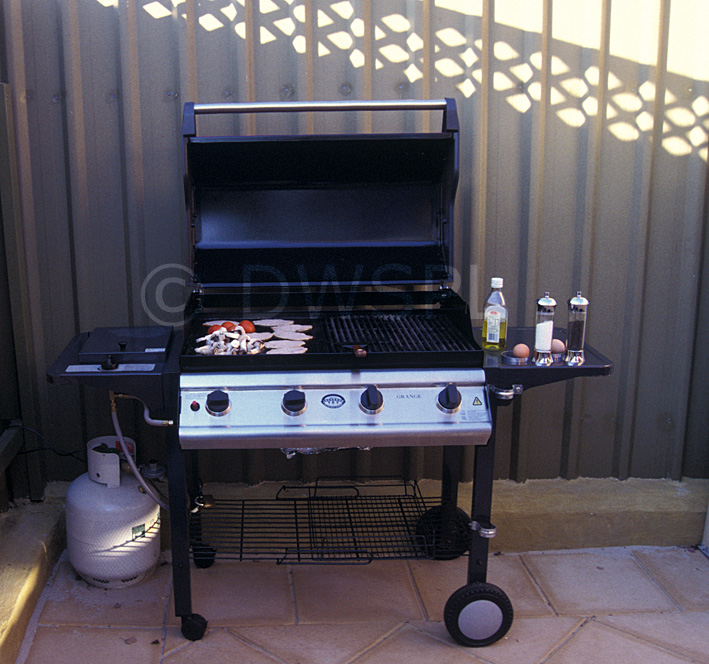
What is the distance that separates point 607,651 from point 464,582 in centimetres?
63

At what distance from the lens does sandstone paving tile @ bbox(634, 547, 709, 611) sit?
287 cm

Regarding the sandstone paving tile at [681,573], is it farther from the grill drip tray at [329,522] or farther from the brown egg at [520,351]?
the brown egg at [520,351]

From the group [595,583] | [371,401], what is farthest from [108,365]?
[595,583]

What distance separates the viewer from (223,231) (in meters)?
2.78

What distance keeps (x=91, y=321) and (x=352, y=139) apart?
145cm

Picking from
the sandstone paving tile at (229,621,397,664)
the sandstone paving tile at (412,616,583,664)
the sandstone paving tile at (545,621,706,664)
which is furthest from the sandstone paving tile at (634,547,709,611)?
the sandstone paving tile at (229,621,397,664)

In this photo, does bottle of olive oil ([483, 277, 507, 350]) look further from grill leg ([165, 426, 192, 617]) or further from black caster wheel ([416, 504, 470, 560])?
grill leg ([165, 426, 192, 617])

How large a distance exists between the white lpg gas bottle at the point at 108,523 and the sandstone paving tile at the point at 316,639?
53 cm

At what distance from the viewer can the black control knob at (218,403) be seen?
7.32ft

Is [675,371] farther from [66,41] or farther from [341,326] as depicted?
[66,41]

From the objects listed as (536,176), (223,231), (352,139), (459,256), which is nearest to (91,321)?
(223,231)

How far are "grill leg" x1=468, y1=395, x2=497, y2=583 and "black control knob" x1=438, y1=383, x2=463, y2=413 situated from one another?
0.26 m

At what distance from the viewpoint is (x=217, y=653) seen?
2500 millimetres

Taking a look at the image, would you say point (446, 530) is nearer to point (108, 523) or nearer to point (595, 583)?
point (595, 583)
